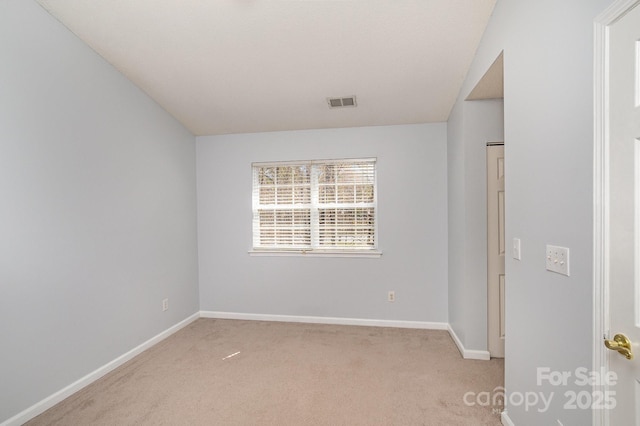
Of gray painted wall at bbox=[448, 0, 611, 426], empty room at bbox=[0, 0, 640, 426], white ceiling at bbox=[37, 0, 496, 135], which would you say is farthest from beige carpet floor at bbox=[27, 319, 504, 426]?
white ceiling at bbox=[37, 0, 496, 135]

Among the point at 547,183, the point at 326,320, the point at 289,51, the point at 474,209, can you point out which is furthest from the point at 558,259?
the point at 326,320

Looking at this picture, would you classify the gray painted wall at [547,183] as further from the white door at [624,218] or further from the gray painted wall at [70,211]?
the gray painted wall at [70,211]

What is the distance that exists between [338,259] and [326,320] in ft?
2.51

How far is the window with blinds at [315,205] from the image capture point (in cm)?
370

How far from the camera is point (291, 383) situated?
94.7 inches

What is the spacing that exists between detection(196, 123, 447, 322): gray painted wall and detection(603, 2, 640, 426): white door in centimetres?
248

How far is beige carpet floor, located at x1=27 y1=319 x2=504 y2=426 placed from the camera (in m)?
2.02

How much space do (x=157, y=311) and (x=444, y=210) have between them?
337 cm

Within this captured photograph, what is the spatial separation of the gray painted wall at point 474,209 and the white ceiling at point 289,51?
413 mm

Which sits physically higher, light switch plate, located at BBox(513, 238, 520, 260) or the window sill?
light switch plate, located at BBox(513, 238, 520, 260)

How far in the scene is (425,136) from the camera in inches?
139

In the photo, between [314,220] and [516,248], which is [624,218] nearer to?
[516,248]

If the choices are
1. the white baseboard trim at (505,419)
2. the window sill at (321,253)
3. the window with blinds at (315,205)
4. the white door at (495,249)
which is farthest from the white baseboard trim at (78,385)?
the white door at (495,249)

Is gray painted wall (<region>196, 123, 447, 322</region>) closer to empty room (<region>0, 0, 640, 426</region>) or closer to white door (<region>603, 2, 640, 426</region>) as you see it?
empty room (<region>0, 0, 640, 426</region>)
